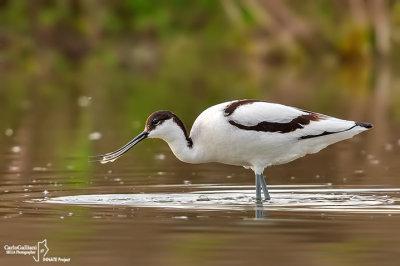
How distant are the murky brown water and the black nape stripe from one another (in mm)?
626

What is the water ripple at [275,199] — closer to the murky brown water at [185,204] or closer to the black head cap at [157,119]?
the murky brown water at [185,204]

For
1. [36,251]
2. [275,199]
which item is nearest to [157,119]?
[275,199]

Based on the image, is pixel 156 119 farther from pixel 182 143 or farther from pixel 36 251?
pixel 36 251

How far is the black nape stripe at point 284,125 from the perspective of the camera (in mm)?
10725

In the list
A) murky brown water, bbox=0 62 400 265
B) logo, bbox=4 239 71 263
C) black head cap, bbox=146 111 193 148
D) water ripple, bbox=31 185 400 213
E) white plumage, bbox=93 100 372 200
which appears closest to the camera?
logo, bbox=4 239 71 263

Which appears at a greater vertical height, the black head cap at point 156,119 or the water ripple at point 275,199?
the black head cap at point 156,119

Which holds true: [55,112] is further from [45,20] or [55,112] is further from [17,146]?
[45,20]

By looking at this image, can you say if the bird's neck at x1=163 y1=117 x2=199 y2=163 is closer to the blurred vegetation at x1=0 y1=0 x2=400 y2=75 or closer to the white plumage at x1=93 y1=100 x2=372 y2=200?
the white plumage at x1=93 y1=100 x2=372 y2=200

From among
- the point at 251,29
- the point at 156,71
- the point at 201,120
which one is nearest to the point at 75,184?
the point at 201,120

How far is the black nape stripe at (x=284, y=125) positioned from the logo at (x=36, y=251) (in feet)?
9.37

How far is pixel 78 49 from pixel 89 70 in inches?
534

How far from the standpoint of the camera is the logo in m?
7.73

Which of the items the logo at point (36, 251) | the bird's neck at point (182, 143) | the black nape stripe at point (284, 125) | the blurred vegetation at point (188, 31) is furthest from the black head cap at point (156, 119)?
the blurred vegetation at point (188, 31)

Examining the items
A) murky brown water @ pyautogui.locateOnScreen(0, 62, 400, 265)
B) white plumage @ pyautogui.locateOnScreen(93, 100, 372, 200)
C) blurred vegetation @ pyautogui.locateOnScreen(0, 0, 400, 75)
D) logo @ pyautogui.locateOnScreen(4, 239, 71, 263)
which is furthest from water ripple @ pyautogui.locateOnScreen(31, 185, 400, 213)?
blurred vegetation @ pyautogui.locateOnScreen(0, 0, 400, 75)
